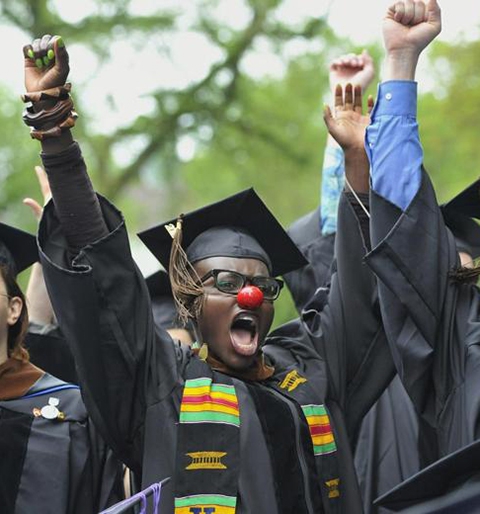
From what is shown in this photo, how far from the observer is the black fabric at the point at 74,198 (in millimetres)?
3941

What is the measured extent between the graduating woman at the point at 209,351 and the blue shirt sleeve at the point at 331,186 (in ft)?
3.77

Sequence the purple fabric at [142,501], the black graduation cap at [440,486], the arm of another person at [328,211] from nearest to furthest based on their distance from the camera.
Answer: the black graduation cap at [440,486] → the purple fabric at [142,501] → the arm of another person at [328,211]

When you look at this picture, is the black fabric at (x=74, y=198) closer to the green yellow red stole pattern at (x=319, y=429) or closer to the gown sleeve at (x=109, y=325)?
the gown sleeve at (x=109, y=325)

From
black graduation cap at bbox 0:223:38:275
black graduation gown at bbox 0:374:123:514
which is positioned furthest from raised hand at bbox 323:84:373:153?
black graduation gown at bbox 0:374:123:514

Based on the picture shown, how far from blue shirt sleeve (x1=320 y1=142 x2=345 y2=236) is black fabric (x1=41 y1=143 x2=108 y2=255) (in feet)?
6.88

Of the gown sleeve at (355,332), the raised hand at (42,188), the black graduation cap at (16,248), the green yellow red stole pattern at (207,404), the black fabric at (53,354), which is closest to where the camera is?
the green yellow red stole pattern at (207,404)

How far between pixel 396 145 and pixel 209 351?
1.04m

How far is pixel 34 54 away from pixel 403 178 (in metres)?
1.39

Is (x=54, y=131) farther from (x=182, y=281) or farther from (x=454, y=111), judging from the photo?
(x=454, y=111)

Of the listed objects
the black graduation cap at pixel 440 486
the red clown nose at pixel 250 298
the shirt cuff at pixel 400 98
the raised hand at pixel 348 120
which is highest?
the raised hand at pixel 348 120

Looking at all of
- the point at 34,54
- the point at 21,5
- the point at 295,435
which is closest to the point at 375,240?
the point at 295,435

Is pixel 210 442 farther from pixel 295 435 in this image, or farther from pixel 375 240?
pixel 375 240

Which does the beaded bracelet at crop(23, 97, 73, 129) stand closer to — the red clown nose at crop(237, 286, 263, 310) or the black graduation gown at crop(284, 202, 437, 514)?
the red clown nose at crop(237, 286, 263, 310)

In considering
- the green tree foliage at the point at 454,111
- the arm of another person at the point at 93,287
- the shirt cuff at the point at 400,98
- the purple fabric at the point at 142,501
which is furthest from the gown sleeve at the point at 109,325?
the green tree foliage at the point at 454,111
